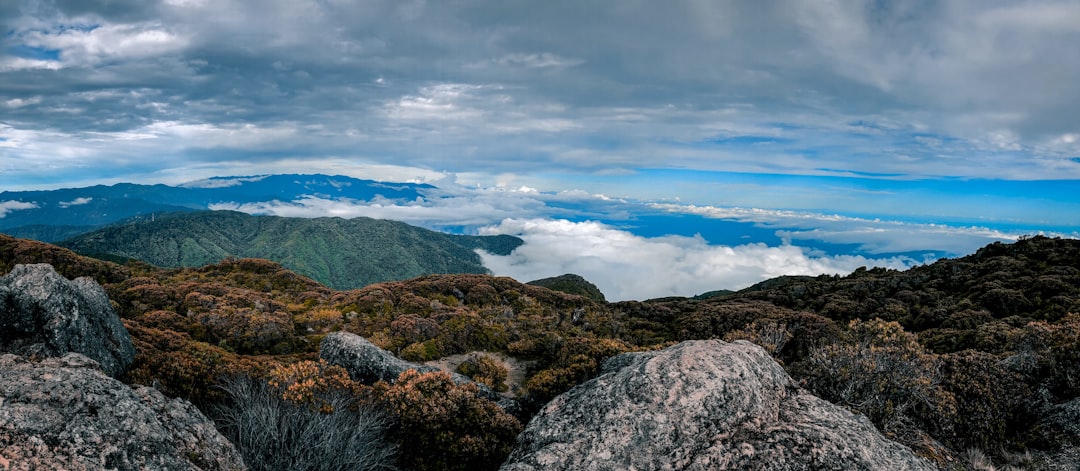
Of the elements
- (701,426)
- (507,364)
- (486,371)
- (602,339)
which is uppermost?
(701,426)

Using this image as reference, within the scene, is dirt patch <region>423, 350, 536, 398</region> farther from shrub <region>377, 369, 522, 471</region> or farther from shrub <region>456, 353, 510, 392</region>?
shrub <region>377, 369, 522, 471</region>

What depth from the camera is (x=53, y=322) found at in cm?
1009

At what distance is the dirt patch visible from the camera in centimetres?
1686

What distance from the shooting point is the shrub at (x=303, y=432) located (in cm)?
800

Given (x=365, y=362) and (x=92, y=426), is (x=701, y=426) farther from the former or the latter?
(x=365, y=362)

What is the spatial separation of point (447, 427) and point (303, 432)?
260cm

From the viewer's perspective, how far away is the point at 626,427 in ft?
24.0

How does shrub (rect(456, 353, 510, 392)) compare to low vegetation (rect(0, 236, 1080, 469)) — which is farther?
shrub (rect(456, 353, 510, 392))

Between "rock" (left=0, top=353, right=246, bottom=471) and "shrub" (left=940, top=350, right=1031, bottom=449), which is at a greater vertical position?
"rock" (left=0, top=353, right=246, bottom=471)

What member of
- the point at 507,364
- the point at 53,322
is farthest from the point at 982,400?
the point at 53,322

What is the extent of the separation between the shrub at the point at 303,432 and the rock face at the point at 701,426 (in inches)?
110

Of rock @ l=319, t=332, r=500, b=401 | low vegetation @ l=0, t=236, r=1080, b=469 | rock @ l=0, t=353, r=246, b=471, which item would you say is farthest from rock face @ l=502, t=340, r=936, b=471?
rock @ l=319, t=332, r=500, b=401

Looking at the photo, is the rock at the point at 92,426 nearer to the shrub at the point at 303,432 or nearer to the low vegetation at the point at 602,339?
the shrub at the point at 303,432

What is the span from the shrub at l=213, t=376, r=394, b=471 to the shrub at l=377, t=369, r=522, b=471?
1.37ft
